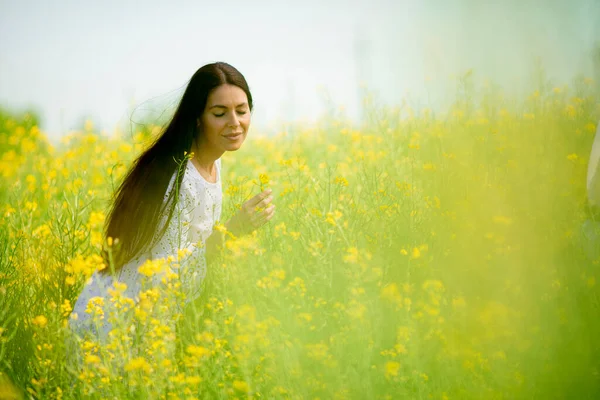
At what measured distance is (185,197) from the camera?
2352 millimetres

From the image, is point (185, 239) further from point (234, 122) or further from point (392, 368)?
point (392, 368)

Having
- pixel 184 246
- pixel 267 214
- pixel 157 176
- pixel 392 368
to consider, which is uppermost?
pixel 157 176

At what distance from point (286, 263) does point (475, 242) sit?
85 centimetres

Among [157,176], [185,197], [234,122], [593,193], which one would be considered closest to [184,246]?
[185,197]

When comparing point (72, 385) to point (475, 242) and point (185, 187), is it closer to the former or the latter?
point (185, 187)

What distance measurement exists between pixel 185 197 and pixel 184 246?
0.22m

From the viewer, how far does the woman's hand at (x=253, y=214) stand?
2248 mm

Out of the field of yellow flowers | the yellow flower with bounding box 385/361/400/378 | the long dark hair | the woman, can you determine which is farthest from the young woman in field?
the woman

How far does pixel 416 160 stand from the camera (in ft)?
8.52

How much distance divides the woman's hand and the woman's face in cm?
38

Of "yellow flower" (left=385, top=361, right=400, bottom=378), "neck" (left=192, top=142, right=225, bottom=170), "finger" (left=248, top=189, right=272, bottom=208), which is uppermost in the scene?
"neck" (left=192, top=142, right=225, bottom=170)

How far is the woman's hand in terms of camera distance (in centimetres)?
225

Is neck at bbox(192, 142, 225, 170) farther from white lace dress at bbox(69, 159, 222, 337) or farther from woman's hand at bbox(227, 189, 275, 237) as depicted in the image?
woman's hand at bbox(227, 189, 275, 237)

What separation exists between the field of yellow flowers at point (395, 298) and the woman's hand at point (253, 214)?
177 mm
